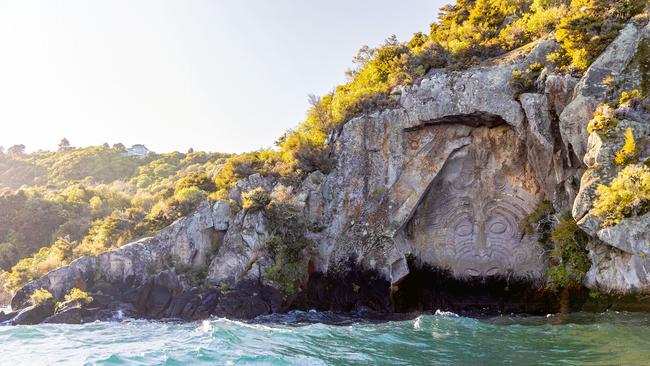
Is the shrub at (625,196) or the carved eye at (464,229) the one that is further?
the carved eye at (464,229)

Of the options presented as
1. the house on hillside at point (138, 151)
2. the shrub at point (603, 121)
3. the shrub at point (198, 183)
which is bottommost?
the shrub at point (198, 183)

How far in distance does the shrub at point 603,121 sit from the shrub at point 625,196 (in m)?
1.75

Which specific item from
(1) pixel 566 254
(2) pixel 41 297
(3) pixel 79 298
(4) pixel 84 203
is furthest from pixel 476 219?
(4) pixel 84 203

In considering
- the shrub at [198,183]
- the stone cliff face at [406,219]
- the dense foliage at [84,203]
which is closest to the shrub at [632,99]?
the stone cliff face at [406,219]

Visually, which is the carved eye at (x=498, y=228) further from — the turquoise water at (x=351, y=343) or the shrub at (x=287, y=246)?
the shrub at (x=287, y=246)

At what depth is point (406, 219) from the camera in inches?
841

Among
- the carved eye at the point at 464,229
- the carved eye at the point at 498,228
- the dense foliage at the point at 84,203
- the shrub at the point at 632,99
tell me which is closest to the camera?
the shrub at the point at 632,99

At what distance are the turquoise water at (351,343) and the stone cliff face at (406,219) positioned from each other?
2.94 meters

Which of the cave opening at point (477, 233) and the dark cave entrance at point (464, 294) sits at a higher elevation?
the cave opening at point (477, 233)

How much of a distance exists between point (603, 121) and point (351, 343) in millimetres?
11144

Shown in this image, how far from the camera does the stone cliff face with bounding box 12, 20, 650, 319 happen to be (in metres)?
19.5

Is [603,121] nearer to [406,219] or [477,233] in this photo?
[477,233]

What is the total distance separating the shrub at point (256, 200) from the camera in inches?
859

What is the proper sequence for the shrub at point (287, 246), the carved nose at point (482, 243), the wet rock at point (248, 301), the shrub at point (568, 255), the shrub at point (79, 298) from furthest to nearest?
the carved nose at point (482, 243) < the shrub at point (287, 246) < the shrub at point (79, 298) < the wet rock at point (248, 301) < the shrub at point (568, 255)
